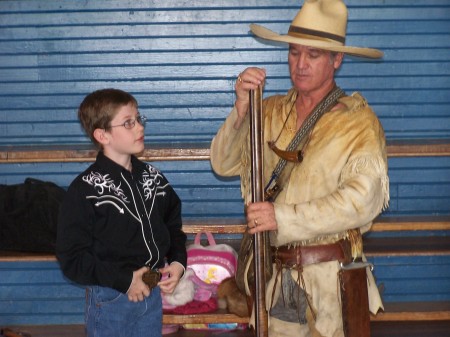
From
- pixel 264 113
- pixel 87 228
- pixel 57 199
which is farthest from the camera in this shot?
pixel 57 199

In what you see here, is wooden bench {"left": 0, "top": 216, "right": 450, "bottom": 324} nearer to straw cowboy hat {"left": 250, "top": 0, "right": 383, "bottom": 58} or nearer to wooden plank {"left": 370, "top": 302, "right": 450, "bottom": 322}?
wooden plank {"left": 370, "top": 302, "right": 450, "bottom": 322}

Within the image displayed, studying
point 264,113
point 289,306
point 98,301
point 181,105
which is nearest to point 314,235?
point 289,306

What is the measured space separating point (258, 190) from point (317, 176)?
0.40 m

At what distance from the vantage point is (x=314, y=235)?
4047 mm

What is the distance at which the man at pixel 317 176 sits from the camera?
4.01 meters


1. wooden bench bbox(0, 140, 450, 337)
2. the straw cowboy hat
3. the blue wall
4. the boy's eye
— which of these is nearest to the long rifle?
the straw cowboy hat

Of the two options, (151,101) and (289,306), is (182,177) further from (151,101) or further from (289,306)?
(289,306)

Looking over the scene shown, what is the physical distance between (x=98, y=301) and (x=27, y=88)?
347cm

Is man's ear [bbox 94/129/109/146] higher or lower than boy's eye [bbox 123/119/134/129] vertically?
lower

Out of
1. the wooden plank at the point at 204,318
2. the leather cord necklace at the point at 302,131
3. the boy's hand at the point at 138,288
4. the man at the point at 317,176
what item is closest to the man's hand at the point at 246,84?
the man at the point at 317,176

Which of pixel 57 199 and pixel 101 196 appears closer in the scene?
pixel 101 196

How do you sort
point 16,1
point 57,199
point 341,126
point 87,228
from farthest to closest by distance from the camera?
1. point 16,1
2. point 57,199
3. point 341,126
4. point 87,228

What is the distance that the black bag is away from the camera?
6266mm

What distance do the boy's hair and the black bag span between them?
2319mm
